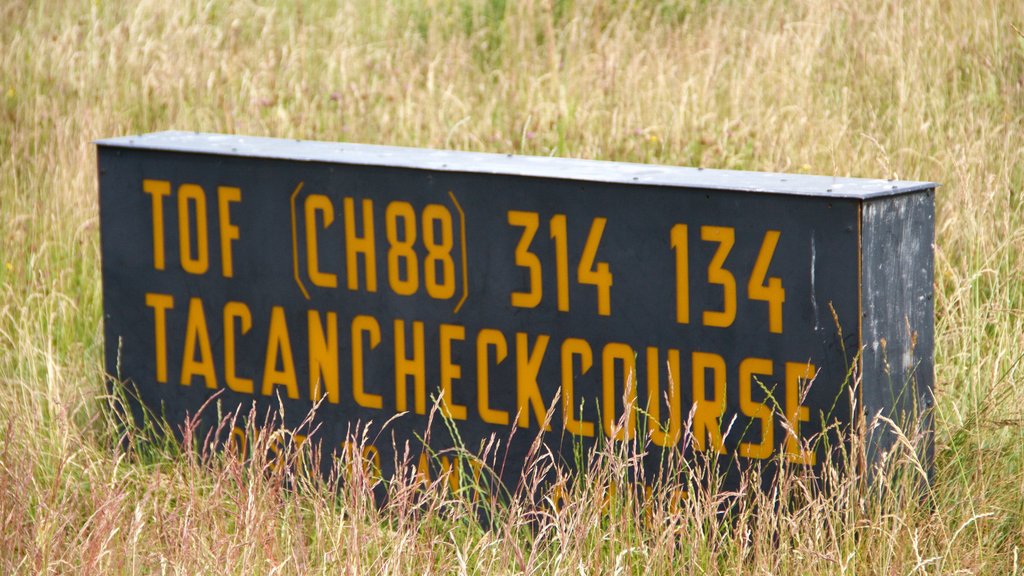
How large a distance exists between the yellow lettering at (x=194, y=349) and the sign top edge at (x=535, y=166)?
1.52ft

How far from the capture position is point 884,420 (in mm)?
2924

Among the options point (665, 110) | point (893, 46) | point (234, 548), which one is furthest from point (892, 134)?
point (234, 548)

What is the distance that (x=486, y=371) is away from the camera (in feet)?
11.2

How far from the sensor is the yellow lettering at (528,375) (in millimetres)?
3325

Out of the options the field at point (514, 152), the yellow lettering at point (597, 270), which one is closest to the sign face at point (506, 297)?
the yellow lettering at point (597, 270)

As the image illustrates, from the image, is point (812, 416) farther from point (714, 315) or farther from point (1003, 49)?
point (1003, 49)

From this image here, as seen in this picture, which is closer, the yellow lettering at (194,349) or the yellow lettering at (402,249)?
the yellow lettering at (402,249)

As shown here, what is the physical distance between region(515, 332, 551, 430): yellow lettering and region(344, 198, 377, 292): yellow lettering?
18.2 inches

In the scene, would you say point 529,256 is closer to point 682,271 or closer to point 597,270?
point 597,270

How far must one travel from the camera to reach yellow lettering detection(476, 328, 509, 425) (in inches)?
133

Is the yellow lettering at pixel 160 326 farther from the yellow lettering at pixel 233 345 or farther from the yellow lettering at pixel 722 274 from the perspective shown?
the yellow lettering at pixel 722 274

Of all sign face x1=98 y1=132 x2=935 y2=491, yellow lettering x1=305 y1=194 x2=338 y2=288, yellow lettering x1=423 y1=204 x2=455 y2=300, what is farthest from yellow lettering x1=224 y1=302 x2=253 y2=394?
yellow lettering x1=423 y1=204 x2=455 y2=300

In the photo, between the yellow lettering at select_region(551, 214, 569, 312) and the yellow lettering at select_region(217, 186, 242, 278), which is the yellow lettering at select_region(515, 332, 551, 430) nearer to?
the yellow lettering at select_region(551, 214, 569, 312)

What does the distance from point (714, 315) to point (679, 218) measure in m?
0.24
